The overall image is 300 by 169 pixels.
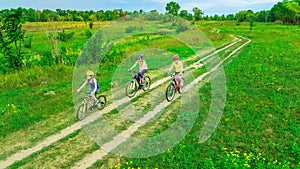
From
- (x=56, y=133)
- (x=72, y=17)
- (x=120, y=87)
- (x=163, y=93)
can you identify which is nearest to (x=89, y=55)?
(x=120, y=87)

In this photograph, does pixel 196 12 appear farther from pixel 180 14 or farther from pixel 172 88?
pixel 172 88

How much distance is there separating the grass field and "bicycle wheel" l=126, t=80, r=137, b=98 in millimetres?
519

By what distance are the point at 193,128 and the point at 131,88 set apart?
14.3ft

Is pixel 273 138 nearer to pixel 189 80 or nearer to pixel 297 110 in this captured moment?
pixel 297 110

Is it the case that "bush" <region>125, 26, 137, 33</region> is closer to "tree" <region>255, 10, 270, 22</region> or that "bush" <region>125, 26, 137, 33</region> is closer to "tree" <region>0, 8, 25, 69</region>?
"tree" <region>0, 8, 25, 69</region>

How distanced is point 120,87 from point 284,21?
106251 mm

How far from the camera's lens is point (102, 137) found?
7.92 meters

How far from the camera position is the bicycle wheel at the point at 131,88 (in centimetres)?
1162

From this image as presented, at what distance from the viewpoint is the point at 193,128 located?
8.49 m

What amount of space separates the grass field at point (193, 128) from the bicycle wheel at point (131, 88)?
52cm

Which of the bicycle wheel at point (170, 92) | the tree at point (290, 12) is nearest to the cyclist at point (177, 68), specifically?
the bicycle wheel at point (170, 92)

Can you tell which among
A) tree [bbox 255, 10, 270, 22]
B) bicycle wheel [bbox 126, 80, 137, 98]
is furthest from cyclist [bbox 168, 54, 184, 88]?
tree [bbox 255, 10, 270, 22]

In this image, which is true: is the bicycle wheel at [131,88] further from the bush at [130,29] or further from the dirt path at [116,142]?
the bush at [130,29]

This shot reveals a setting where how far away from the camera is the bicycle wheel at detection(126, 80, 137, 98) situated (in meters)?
11.6
